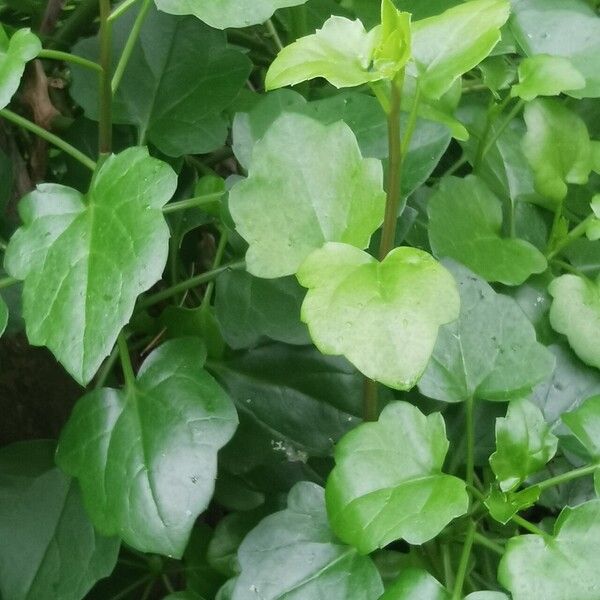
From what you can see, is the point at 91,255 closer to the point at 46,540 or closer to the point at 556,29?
the point at 46,540

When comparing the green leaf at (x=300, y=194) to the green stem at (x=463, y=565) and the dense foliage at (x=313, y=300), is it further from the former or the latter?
the green stem at (x=463, y=565)

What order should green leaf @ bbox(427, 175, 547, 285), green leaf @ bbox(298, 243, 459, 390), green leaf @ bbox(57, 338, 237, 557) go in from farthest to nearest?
green leaf @ bbox(427, 175, 547, 285) → green leaf @ bbox(57, 338, 237, 557) → green leaf @ bbox(298, 243, 459, 390)

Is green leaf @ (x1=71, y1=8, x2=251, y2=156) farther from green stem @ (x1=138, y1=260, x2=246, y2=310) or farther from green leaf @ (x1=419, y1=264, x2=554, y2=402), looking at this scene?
green leaf @ (x1=419, y1=264, x2=554, y2=402)

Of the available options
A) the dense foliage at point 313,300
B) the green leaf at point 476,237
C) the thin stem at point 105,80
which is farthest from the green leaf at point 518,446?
the thin stem at point 105,80

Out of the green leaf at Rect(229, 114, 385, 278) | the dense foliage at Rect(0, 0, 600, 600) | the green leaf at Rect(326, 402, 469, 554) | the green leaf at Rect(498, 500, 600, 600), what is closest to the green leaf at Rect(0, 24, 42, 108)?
the dense foliage at Rect(0, 0, 600, 600)

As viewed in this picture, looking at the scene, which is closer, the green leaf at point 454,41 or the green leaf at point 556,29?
the green leaf at point 454,41

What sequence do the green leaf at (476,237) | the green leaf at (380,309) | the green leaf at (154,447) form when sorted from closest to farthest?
the green leaf at (380,309) → the green leaf at (154,447) → the green leaf at (476,237)
